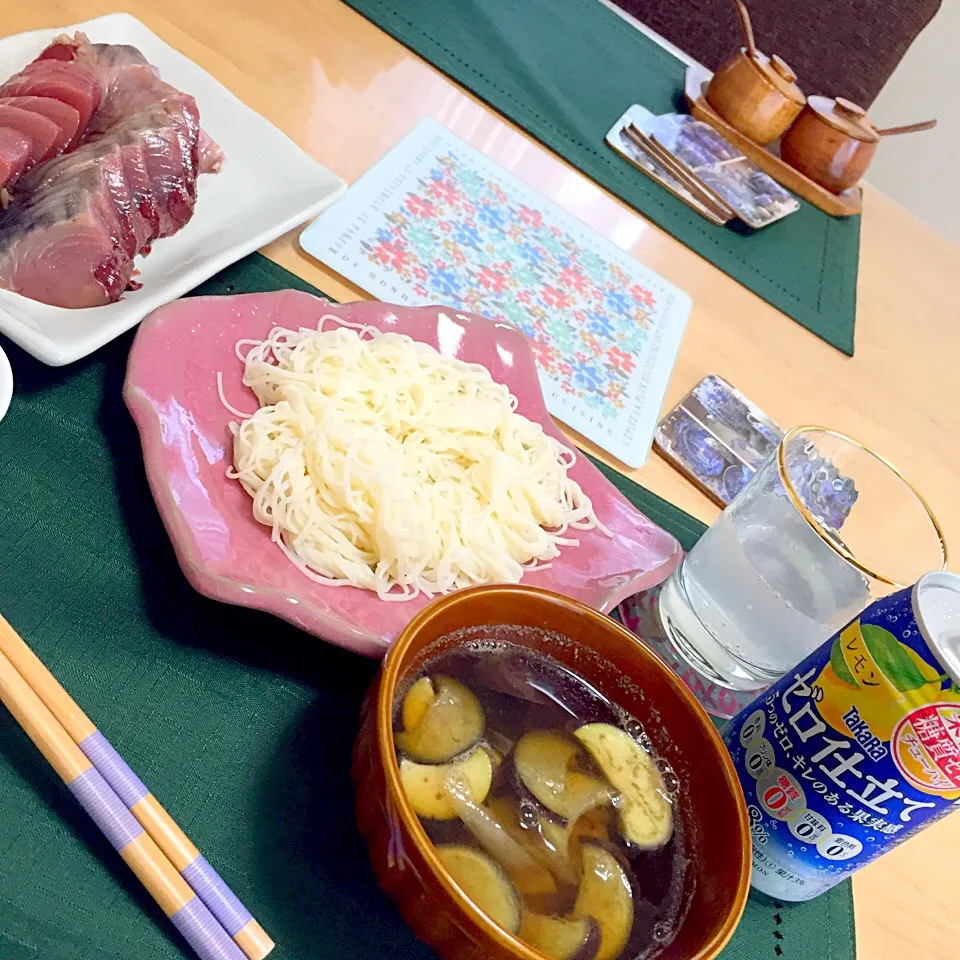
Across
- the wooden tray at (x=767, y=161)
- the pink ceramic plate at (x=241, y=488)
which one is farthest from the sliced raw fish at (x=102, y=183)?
the wooden tray at (x=767, y=161)

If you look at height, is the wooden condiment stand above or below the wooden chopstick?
above

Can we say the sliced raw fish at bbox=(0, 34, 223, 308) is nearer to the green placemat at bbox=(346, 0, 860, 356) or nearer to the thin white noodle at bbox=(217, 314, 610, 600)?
the thin white noodle at bbox=(217, 314, 610, 600)

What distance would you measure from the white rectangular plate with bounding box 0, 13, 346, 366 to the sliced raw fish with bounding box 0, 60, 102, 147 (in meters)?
0.07

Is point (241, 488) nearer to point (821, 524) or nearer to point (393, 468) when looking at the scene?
point (393, 468)

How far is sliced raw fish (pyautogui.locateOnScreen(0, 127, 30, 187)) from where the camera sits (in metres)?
0.94

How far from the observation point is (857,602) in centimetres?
84

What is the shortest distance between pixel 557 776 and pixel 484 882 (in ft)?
0.38

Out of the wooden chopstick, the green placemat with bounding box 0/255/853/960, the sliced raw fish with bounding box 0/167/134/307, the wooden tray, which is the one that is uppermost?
the wooden tray

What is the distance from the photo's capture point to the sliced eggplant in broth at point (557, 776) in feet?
2.22

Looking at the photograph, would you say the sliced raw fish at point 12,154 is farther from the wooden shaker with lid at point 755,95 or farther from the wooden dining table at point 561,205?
the wooden shaker with lid at point 755,95

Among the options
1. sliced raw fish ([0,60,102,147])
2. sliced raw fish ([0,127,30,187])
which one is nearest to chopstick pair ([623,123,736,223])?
sliced raw fish ([0,60,102,147])

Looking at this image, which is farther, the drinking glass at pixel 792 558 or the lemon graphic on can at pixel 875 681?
the drinking glass at pixel 792 558

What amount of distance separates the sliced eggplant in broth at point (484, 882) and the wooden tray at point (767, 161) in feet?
5.86

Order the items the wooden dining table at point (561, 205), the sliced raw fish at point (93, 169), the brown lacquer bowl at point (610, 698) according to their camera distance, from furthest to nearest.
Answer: the wooden dining table at point (561, 205), the sliced raw fish at point (93, 169), the brown lacquer bowl at point (610, 698)
